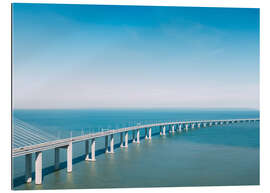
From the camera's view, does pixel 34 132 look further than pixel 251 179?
Yes

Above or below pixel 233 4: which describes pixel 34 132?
below

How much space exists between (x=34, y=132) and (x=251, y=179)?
12.2 metres

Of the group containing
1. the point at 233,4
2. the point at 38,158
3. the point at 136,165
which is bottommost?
the point at 136,165

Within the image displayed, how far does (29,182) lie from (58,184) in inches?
53.9

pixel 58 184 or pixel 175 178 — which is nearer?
pixel 58 184

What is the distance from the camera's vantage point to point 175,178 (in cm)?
1580

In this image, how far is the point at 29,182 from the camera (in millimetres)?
14398

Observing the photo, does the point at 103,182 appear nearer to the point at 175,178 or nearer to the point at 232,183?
the point at 175,178

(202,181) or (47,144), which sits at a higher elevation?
(47,144)

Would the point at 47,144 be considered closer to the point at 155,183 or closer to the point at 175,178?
the point at 155,183
